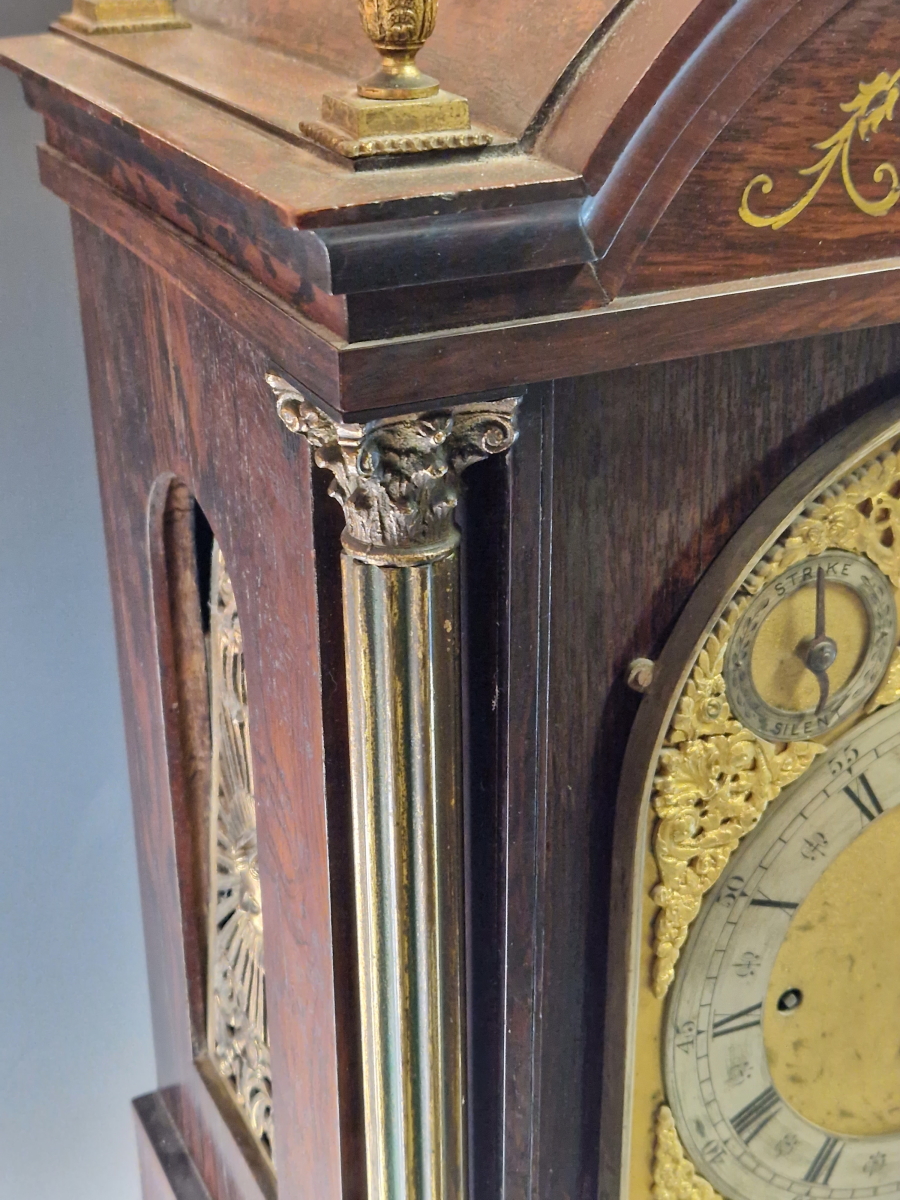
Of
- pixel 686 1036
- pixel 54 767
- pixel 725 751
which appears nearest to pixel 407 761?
pixel 725 751

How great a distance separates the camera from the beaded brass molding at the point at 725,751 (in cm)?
71

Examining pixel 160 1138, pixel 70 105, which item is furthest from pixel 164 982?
pixel 70 105

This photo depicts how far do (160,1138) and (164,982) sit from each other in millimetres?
154

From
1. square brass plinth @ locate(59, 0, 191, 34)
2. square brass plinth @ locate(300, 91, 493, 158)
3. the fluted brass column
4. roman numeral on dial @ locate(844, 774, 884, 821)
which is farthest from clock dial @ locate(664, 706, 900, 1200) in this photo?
square brass plinth @ locate(59, 0, 191, 34)

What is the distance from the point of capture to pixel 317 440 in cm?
58

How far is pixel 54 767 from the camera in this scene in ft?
4.12

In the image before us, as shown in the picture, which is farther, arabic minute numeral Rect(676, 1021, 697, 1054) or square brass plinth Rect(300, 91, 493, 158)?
arabic minute numeral Rect(676, 1021, 697, 1054)

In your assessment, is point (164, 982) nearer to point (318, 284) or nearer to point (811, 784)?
point (811, 784)

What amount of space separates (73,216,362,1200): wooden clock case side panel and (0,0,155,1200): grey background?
0.44 feet

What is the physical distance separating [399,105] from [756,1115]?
2.12ft

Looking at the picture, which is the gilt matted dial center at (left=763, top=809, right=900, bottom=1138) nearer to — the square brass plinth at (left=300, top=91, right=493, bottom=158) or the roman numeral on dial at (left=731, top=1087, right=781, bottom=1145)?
the roman numeral on dial at (left=731, top=1087, right=781, bottom=1145)

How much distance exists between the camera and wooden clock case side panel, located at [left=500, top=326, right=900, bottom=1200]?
0.64 meters

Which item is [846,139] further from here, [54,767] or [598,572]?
[54,767]

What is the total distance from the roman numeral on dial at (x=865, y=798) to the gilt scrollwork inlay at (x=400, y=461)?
1.12ft
